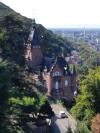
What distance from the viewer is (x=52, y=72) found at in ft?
188

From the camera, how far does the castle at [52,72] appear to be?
5744cm

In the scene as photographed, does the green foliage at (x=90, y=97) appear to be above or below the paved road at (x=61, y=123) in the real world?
above

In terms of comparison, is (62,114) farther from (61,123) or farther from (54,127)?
(54,127)

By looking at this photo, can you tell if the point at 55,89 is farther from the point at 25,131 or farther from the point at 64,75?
the point at 25,131

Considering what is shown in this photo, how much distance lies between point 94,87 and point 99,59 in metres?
93.1

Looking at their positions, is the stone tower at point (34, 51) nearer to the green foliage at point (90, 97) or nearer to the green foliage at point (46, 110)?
the green foliage at point (90, 97)

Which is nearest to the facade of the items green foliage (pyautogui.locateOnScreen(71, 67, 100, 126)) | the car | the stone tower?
the stone tower

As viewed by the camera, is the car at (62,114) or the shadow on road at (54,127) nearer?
the shadow on road at (54,127)

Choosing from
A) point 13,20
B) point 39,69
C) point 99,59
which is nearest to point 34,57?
point 39,69

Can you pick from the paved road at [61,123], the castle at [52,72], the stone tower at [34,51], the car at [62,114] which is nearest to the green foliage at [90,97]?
the paved road at [61,123]

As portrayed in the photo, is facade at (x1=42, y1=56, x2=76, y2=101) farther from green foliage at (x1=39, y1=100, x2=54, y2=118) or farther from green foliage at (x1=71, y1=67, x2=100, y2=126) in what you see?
green foliage at (x1=39, y1=100, x2=54, y2=118)

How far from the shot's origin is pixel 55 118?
42688mm

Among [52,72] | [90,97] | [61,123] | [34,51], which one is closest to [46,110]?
[61,123]

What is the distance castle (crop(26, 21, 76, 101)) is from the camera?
57.4m
